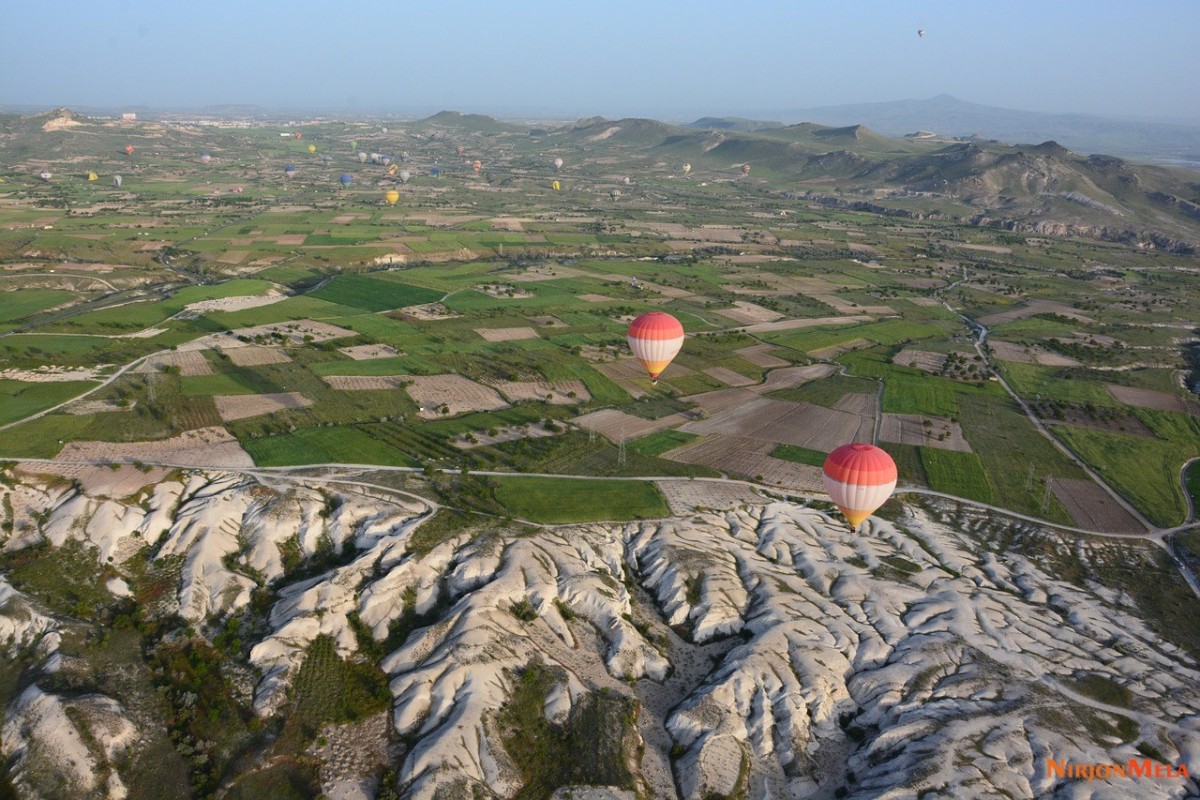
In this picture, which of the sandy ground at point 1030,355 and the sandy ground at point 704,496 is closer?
the sandy ground at point 704,496

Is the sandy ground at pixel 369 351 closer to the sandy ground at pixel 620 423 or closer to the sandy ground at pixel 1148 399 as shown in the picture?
the sandy ground at pixel 620 423

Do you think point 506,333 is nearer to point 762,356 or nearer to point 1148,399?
point 762,356

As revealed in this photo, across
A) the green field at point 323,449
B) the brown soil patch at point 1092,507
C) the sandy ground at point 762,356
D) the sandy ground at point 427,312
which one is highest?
the green field at point 323,449

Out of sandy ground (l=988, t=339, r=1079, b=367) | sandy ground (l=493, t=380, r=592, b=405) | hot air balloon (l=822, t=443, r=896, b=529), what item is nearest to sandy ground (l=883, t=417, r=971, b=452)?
hot air balloon (l=822, t=443, r=896, b=529)

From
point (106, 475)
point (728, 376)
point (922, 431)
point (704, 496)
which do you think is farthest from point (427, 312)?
point (922, 431)

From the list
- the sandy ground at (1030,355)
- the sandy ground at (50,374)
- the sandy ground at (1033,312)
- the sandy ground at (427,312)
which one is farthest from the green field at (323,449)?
the sandy ground at (1033,312)

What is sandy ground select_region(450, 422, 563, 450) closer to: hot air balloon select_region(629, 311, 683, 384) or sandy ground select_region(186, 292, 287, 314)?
hot air balloon select_region(629, 311, 683, 384)

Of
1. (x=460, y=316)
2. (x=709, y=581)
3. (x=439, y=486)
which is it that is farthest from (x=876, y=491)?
(x=460, y=316)
